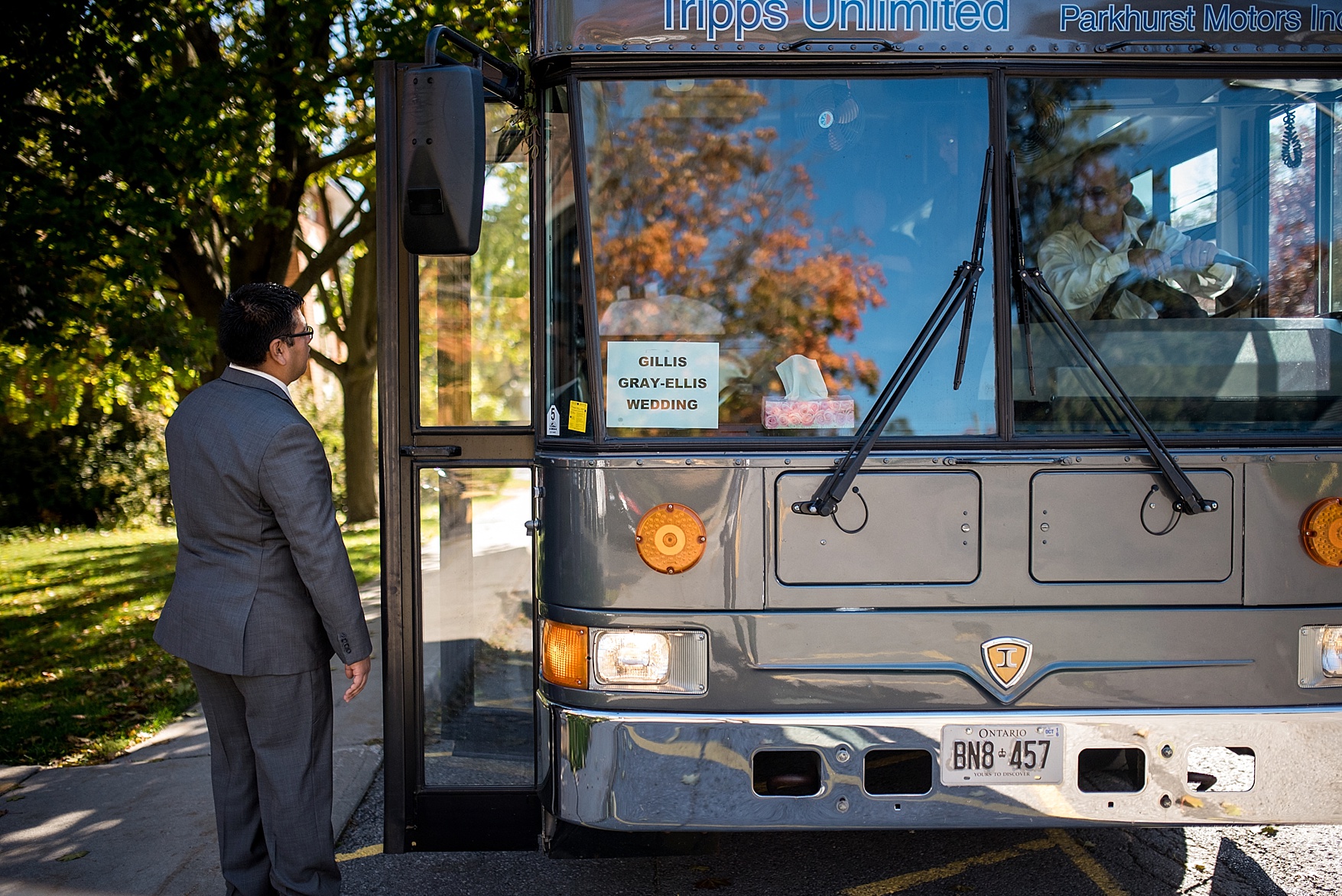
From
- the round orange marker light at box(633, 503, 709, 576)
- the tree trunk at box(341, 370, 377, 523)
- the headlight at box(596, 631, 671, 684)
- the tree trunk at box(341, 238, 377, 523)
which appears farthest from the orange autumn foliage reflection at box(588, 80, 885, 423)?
the tree trunk at box(341, 370, 377, 523)

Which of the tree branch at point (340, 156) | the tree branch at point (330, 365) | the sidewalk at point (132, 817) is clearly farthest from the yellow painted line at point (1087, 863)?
the tree branch at point (330, 365)

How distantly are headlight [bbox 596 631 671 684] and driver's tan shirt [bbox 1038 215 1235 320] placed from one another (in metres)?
1.55

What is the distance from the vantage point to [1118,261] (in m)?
3.06

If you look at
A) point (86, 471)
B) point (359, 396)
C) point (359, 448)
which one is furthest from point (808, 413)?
point (86, 471)

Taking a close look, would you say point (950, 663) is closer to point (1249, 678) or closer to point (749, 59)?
point (1249, 678)

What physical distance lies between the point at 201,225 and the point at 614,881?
8868 millimetres

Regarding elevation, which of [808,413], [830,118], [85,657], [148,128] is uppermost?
[148,128]

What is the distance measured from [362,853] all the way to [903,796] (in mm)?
2446

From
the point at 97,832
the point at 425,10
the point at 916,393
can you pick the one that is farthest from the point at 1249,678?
the point at 425,10

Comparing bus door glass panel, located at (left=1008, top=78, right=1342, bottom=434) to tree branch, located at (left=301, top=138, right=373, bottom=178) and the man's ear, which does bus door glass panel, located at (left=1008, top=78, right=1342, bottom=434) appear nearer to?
the man's ear

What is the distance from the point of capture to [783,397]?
9.59 ft

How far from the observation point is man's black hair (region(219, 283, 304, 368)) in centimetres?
295

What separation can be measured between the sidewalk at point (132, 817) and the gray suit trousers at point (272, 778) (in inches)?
36.2

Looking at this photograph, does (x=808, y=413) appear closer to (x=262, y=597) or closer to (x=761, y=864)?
(x=262, y=597)
